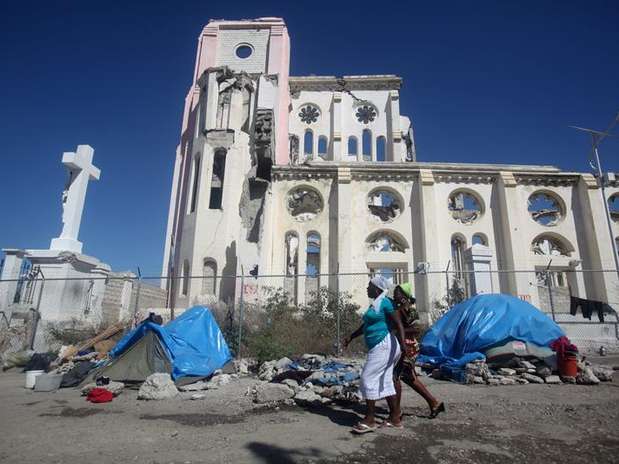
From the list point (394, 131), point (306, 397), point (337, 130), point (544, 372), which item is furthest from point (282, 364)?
point (394, 131)

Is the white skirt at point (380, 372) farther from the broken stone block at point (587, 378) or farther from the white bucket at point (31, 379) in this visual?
the white bucket at point (31, 379)

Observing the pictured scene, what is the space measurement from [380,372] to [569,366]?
5153 mm

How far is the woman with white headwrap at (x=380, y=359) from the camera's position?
3830 mm

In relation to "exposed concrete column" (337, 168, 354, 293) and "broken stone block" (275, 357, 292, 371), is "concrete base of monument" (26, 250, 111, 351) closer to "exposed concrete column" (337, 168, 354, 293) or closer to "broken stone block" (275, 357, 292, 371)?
"broken stone block" (275, 357, 292, 371)

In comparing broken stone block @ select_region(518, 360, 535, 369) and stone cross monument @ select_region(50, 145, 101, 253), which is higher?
stone cross monument @ select_region(50, 145, 101, 253)

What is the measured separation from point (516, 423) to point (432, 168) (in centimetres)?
1700

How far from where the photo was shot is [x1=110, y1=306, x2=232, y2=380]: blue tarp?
6.72 metres

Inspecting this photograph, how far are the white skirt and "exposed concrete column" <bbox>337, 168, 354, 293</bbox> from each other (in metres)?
12.6

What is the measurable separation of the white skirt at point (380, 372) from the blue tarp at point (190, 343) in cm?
417

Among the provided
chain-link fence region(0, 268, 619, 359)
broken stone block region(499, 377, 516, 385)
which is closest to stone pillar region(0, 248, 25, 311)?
chain-link fence region(0, 268, 619, 359)

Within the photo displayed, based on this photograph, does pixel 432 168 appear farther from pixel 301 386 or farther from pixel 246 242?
pixel 301 386

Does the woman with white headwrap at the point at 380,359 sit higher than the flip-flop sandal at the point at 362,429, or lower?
higher

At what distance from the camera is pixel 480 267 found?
40.8ft

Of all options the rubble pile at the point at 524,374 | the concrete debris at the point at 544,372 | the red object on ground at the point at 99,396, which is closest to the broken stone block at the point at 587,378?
the rubble pile at the point at 524,374
